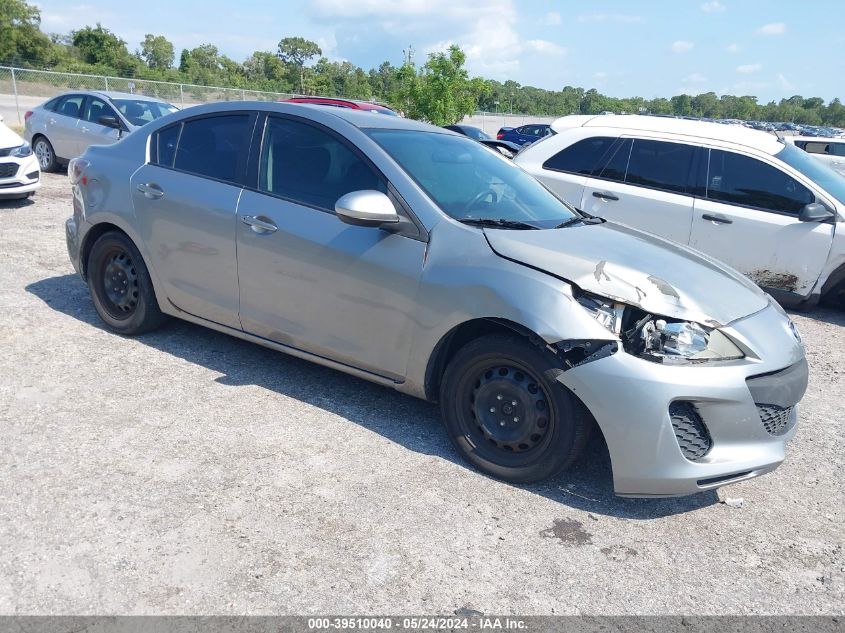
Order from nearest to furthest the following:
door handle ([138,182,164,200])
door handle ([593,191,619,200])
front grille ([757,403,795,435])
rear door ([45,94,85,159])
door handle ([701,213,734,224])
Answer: front grille ([757,403,795,435]), door handle ([138,182,164,200]), door handle ([701,213,734,224]), door handle ([593,191,619,200]), rear door ([45,94,85,159])

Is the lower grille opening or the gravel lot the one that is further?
the lower grille opening

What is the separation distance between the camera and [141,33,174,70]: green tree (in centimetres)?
9019

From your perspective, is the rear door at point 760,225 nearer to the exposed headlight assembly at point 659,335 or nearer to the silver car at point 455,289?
the silver car at point 455,289

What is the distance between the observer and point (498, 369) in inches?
137

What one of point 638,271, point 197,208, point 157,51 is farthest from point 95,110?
point 157,51

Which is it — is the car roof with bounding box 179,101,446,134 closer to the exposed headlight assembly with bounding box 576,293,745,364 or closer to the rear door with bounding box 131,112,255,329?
the rear door with bounding box 131,112,255,329

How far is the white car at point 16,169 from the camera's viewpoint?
9523 millimetres

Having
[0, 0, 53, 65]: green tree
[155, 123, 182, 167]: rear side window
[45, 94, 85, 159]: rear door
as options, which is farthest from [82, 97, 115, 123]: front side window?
[0, 0, 53, 65]: green tree

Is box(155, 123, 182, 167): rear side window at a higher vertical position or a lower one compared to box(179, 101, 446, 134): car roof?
lower

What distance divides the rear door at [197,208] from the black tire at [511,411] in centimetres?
165

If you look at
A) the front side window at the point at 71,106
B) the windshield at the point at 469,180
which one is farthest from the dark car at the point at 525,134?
the windshield at the point at 469,180

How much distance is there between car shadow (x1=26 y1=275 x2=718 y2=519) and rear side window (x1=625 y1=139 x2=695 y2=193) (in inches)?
166

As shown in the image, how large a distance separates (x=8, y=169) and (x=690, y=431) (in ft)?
31.8

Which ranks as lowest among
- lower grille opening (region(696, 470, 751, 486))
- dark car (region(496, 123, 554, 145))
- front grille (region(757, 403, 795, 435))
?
dark car (region(496, 123, 554, 145))
